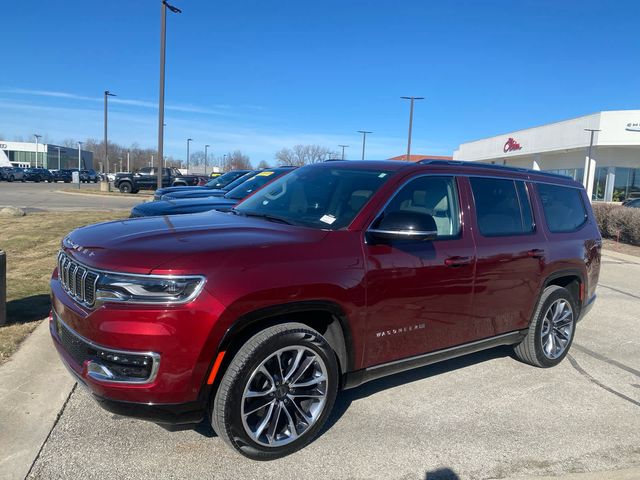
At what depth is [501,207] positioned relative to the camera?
14.6 ft

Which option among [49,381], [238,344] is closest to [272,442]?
[238,344]

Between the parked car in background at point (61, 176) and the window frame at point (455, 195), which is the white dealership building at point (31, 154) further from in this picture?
the window frame at point (455, 195)

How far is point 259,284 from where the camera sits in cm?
290

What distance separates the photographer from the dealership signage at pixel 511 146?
2201 inches

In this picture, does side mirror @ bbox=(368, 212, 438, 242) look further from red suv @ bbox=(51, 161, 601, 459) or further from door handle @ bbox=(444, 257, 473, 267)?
door handle @ bbox=(444, 257, 473, 267)

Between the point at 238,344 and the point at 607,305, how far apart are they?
22.4ft

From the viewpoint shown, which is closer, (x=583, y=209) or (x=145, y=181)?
(x=583, y=209)

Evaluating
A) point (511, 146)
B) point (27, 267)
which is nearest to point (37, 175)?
point (511, 146)

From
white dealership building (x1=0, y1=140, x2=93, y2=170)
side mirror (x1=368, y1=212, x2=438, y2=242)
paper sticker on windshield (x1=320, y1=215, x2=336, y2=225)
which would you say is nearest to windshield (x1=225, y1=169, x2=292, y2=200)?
paper sticker on windshield (x1=320, y1=215, x2=336, y2=225)

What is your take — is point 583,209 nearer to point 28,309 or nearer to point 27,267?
point 28,309

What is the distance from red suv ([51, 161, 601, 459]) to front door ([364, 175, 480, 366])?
1 centimetres

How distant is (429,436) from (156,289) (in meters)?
2.14

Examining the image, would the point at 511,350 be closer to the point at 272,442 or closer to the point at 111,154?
the point at 272,442

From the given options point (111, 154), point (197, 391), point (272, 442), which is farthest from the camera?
point (111, 154)
